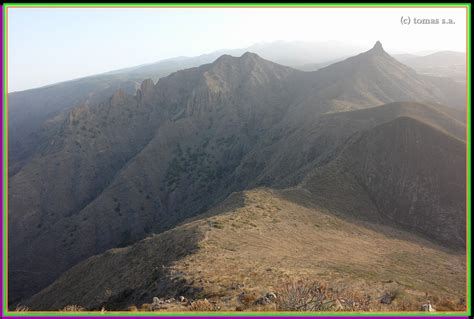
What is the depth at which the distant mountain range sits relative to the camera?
35.2 metres

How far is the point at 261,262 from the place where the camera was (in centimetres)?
2395

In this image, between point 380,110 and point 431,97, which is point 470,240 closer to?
point 380,110

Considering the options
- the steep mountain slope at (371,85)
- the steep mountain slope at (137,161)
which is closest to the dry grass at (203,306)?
the steep mountain slope at (137,161)

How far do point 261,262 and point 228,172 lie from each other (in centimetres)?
7864

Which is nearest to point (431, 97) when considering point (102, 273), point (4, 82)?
point (102, 273)

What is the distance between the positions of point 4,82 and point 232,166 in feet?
301

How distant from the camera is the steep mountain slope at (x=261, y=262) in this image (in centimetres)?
1998

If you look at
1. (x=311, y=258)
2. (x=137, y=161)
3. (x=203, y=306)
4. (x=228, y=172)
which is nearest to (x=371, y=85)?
(x=228, y=172)

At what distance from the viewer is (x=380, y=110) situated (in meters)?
73.0

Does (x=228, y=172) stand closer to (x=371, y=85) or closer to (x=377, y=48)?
(x=371, y=85)

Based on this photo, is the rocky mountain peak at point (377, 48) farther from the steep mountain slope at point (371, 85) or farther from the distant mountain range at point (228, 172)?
the distant mountain range at point (228, 172)

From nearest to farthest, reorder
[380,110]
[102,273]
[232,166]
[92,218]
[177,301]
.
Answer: [177,301] → [102,273] → [380,110] → [92,218] → [232,166]

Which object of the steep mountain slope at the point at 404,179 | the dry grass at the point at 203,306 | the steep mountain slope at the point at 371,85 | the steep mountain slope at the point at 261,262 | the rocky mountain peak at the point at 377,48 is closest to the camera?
the dry grass at the point at 203,306

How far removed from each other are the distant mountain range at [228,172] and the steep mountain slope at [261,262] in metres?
0.28
